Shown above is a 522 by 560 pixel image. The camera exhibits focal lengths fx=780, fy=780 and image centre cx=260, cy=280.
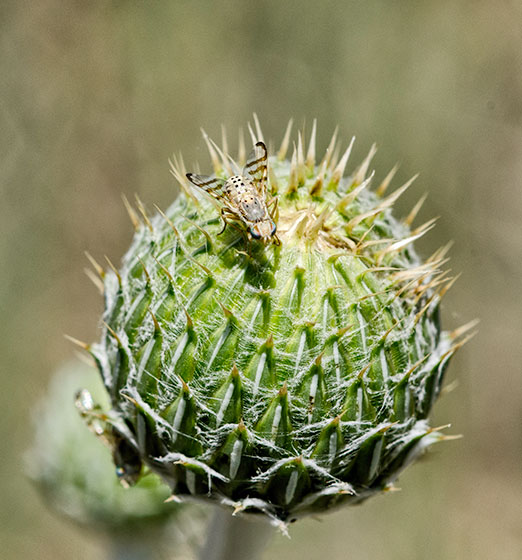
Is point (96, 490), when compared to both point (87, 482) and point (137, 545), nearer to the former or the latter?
point (87, 482)

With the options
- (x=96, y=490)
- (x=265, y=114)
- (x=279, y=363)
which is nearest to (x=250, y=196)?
(x=279, y=363)

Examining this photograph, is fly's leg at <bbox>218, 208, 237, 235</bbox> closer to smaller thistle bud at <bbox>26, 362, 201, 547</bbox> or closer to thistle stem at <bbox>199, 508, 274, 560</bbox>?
thistle stem at <bbox>199, 508, 274, 560</bbox>

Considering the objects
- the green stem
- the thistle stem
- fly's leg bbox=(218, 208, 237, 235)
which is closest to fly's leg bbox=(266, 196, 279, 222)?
fly's leg bbox=(218, 208, 237, 235)

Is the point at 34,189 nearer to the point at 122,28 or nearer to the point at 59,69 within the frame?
the point at 59,69

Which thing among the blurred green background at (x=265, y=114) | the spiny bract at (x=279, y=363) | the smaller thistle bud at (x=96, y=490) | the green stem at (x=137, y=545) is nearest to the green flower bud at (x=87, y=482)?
the smaller thistle bud at (x=96, y=490)

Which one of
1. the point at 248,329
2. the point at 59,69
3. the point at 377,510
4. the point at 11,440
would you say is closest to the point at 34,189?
the point at 59,69
